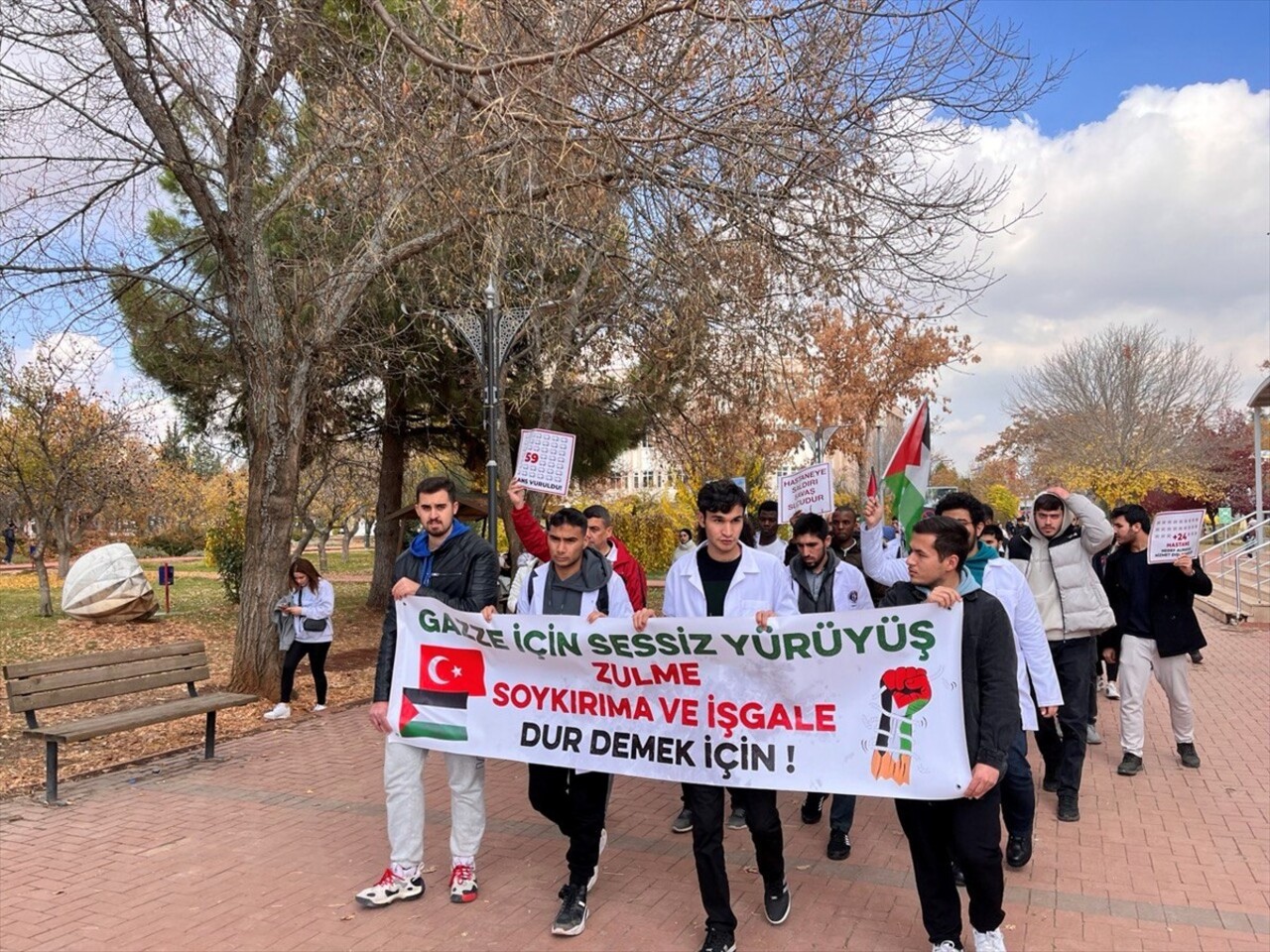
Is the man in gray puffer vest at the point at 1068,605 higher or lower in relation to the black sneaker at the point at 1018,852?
higher

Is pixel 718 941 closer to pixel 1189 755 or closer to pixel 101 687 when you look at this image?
pixel 1189 755

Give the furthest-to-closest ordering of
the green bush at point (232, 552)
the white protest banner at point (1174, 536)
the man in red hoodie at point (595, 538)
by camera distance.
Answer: the green bush at point (232, 552)
the white protest banner at point (1174, 536)
the man in red hoodie at point (595, 538)

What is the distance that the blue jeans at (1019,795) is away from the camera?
15.4 feet

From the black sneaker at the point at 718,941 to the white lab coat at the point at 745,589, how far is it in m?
1.31

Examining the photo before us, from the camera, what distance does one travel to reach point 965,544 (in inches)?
148

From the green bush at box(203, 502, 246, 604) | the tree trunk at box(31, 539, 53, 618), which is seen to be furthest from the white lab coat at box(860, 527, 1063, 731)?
the tree trunk at box(31, 539, 53, 618)

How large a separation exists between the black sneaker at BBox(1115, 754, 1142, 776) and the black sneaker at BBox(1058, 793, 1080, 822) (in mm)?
1152

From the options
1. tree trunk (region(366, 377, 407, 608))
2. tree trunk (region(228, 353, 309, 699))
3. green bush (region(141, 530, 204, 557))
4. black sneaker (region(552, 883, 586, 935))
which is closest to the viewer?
black sneaker (region(552, 883, 586, 935))

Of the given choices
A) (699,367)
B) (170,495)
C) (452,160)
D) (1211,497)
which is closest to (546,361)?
(699,367)

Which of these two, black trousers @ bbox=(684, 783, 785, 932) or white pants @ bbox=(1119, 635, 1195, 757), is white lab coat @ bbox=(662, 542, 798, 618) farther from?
white pants @ bbox=(1119, 635, 1195, 757)

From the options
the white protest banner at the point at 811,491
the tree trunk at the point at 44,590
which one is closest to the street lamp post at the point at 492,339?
the white protest banner at the point at 811,491

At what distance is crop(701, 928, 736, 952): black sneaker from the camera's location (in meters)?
3.88

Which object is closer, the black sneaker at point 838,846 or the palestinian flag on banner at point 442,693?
the palestinian flag on banner at point 442,693

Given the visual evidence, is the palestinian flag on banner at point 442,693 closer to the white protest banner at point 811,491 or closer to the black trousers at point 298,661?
the white protest banner at point 811,491
